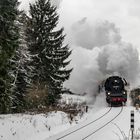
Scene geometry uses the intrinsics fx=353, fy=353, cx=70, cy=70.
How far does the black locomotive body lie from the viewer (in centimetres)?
3938

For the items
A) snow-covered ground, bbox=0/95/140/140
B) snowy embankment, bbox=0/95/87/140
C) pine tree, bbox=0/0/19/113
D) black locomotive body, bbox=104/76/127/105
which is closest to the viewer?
snow-covered ground, bbox=0/95/140/140

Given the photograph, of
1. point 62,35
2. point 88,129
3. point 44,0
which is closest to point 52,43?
point 62,35

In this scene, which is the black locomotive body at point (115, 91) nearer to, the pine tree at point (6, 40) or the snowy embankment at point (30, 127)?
the snowy embankment at point (30, 127)

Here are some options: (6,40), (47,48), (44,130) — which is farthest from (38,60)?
(44,130)

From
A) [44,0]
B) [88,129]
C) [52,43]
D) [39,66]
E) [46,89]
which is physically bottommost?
[88,129]

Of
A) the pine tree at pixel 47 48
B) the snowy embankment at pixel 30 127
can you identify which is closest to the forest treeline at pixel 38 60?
the pine tree at pixel 47 48

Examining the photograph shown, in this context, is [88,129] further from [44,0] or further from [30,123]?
[44,0]

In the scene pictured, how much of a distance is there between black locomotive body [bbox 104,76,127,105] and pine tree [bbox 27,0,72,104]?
5169 mm

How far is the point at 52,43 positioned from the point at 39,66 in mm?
3393

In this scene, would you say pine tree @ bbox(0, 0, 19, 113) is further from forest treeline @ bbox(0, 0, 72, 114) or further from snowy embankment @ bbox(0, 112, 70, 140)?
forest treeline @ bbox(0, 0, 72, 114)

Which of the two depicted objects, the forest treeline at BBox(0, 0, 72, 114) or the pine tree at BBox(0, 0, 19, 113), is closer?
the pine tree at BBox(0, 0, 19, 113)

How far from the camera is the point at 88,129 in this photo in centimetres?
2083

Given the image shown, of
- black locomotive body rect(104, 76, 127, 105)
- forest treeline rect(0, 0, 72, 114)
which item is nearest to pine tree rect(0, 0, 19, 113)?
forest treeline rect(0, 0, 72, 114)

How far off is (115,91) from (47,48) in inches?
365
